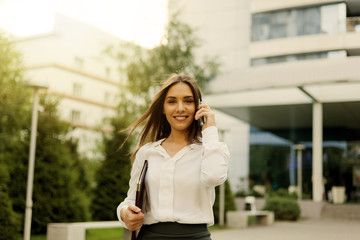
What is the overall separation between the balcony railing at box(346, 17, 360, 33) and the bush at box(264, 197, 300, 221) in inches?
479

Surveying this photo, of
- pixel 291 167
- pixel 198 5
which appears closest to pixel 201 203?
pixel 291 167

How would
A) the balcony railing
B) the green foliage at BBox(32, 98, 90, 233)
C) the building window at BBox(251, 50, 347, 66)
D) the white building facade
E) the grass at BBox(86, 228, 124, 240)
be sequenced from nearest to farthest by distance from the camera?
the green foliage at BBox(32, 98, 90, 233), the grass at BBox(86, 228, 124, 240), the balcony railing, the building window at BBox(251, 50, 347, 66), the white building facade

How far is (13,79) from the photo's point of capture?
39.5 feet

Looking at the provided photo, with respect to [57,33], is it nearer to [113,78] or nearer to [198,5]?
[113,78]

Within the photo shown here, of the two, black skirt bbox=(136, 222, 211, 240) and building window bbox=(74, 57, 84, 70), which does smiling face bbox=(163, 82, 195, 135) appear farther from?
building window bbox=(74, 57, 84, 70)

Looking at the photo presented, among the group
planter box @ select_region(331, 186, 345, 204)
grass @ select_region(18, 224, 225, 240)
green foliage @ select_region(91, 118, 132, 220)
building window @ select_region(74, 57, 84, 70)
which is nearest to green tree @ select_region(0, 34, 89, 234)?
grass @ select_region(18, 224, 225, 240)

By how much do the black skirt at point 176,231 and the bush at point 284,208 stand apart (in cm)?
1847

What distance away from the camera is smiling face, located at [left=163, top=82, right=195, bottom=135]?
241 cm

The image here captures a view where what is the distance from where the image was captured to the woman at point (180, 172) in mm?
2219

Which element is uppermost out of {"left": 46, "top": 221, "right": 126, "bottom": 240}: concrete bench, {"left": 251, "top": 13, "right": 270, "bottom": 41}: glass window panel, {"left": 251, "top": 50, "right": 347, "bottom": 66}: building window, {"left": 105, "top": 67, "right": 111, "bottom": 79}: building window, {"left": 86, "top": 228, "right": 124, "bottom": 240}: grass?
{"left": 105, "top": 67, "right": 111, "bottom": 79}: building window

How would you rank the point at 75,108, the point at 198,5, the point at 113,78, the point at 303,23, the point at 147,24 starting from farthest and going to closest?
the point at 113,78
the point at 75,108
the point at 198,5
the point at 303,23
the point at 147,24

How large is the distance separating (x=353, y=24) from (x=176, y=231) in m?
28.1

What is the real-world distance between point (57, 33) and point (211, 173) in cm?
4884

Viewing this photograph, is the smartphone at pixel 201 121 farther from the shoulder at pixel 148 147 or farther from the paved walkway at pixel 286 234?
the paved walkway at pixel 286 234
